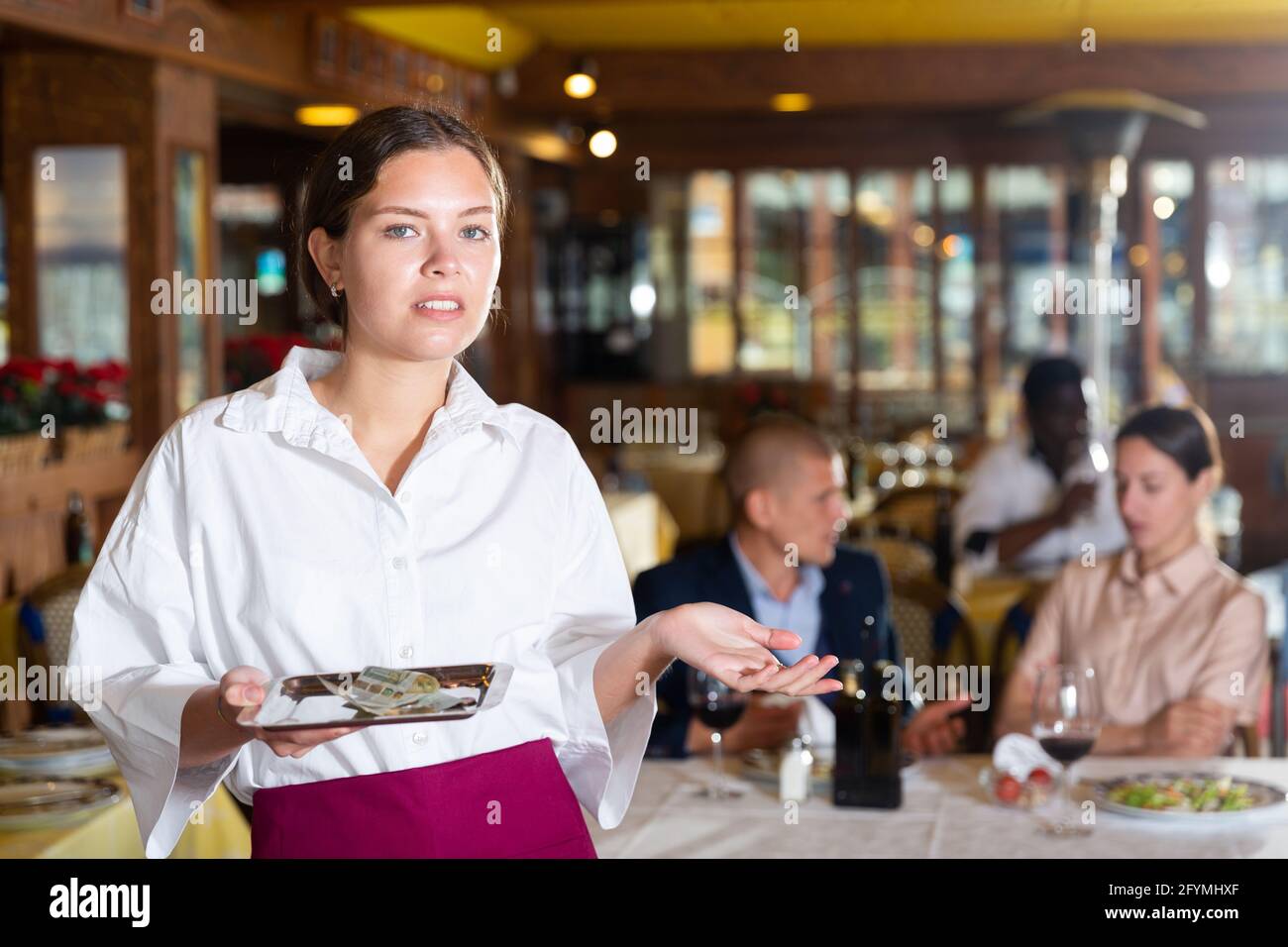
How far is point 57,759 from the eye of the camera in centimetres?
240

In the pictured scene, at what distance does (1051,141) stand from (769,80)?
2390 mm

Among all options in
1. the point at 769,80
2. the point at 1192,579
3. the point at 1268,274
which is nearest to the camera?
the point at 1192,579

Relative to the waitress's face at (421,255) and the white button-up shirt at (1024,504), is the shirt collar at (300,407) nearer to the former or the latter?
the waitress's face at (421,255)

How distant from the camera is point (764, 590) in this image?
10.3 ft

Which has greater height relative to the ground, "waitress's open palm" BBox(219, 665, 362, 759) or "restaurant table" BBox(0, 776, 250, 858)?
"waitress's open palm" BBox(219, 665, 362, 759)

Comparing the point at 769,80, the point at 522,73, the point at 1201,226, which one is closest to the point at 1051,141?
the point at 1201,226

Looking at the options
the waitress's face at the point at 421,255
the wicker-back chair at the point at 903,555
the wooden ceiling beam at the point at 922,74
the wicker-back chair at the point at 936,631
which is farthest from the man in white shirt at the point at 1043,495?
the wooden ceiling beam at the point at 922,74

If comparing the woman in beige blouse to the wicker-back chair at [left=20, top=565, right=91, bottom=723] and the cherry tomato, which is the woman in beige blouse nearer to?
the cherry tomato

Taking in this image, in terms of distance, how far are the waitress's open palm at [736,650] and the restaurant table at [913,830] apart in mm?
650

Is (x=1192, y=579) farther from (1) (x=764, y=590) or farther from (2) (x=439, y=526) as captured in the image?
(2) (x=439, y=526)

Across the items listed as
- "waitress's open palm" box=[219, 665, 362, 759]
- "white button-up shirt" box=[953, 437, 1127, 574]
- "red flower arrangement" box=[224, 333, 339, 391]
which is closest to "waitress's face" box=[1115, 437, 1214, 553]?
"white button-up shirt" box=[953, 437, 1127, 574]

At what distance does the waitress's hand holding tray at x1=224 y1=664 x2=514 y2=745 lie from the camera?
125cm

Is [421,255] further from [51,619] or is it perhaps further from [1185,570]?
[51,619]

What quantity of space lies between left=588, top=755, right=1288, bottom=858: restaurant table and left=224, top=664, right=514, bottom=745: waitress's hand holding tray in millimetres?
780
